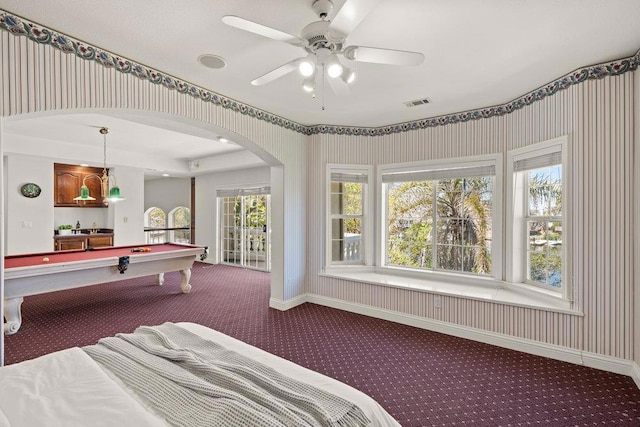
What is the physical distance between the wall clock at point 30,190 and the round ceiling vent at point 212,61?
5299 mm

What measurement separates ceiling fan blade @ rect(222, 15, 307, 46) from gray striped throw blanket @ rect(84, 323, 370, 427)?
5.53 ft

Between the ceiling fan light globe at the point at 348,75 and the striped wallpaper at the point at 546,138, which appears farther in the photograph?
the striped wallpaper at the point at 546,138

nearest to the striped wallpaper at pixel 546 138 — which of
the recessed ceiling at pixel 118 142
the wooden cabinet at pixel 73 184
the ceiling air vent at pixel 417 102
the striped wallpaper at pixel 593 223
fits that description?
the striped wallpaper at pixel 593 223

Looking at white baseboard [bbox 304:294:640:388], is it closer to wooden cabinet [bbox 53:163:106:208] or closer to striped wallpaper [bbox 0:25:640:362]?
striped wallpaper [bbox 0:25:640:362]

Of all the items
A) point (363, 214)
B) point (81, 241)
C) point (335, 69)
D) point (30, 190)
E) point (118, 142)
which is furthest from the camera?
point (81, 241)

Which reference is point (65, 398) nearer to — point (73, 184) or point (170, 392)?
point (170, 392)

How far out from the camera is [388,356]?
288 centimetres

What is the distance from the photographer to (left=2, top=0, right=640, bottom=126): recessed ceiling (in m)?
1.90

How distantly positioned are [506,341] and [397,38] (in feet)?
9.86

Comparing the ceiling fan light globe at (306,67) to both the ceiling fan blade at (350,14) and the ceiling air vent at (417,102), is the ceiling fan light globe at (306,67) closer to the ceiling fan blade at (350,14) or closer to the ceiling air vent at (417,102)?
the ceiling fan blade at (350,14)

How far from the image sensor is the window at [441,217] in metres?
3.77

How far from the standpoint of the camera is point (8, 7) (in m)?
1.91

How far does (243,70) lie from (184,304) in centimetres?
342

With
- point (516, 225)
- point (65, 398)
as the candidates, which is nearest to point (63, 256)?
point (65, 398)
